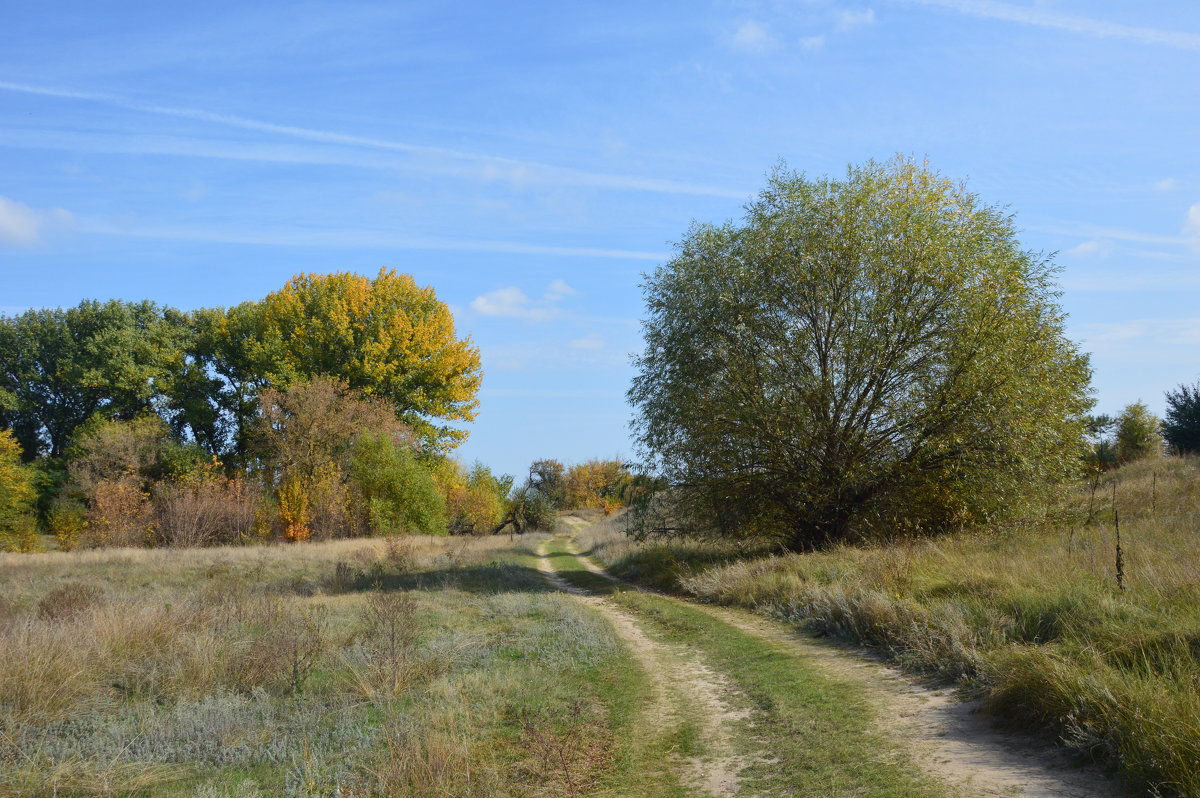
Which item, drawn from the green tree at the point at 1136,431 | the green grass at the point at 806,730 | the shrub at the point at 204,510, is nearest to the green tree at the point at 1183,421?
the green tree at the point at 1136,431

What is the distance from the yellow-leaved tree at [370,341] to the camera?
45.9 m

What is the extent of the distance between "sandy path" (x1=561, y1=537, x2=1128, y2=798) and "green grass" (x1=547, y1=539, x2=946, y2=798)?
22cm

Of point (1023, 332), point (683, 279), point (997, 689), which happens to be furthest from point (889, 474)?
point (997, 689)

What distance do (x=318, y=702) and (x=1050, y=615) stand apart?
8646 mm

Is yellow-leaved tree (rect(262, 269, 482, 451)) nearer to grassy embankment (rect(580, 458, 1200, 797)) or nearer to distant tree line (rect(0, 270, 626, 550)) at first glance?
distant tree line (rect(0, 270, 626, 550))

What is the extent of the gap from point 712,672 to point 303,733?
500cm

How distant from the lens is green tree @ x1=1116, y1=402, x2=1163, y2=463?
39116 mm

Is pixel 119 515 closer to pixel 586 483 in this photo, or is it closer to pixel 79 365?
pixel 79 365

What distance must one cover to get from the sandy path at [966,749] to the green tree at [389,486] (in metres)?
36.3

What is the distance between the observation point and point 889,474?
19.2 m

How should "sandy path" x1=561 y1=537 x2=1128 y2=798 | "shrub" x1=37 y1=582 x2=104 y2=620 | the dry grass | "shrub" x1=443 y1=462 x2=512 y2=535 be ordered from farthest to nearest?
1. "shrub" x1=443 y1=462 x2=512 y2=535
2. "shrub" x1=37 y1=582 x2=104 y2=620
3. the dry grass
4. "sandy path" x1=561 y1=537 x2=1128 y2=798

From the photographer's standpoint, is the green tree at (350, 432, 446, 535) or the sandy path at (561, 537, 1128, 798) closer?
the sandy path at (561, 537, 1128, 798)

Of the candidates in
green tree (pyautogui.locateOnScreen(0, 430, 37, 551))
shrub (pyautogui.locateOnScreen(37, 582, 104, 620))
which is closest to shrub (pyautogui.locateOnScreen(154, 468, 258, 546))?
green tree (pyautogui.locateOnScreen(0, 430, 37, 551))

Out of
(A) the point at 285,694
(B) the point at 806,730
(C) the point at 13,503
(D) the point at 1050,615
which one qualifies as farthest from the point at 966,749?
(C) the point at 13,503
